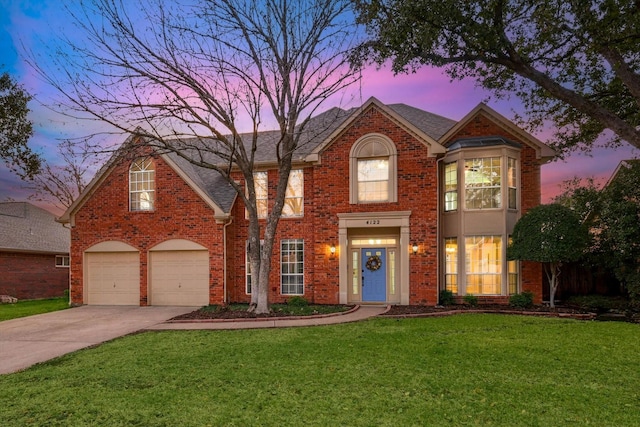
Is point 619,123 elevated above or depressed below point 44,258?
above

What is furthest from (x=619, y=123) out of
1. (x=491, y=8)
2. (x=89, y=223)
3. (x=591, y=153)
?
(x=89, y=223)

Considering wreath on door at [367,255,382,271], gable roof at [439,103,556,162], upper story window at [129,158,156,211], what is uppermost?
gable roof at [439,103,556,162]

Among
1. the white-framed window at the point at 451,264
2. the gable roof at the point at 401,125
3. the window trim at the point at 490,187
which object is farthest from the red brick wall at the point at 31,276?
the window trim at the point at 490,187

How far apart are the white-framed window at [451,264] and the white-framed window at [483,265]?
38cm

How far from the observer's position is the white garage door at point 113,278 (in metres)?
15.2

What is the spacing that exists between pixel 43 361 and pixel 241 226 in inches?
340

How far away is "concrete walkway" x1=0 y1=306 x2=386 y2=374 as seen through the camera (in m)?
8.27

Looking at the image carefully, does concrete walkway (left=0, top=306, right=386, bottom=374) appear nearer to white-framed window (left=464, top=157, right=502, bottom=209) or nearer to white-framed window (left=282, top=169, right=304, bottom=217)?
white-framed window (left=282, top=169, right=304, bottom=217)

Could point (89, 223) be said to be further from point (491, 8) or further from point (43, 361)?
point (491, 8)

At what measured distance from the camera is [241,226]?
15508mm

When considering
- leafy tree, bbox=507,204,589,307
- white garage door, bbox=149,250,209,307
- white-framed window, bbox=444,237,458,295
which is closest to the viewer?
leafy tree, bbox=507,204,589,307

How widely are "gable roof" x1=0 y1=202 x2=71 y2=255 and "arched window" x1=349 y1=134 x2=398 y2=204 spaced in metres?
16.2

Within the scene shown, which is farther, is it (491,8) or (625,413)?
(491,8)

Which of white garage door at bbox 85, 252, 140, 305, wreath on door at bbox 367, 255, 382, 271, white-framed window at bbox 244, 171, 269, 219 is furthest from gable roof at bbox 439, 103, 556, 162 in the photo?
white garage door at bbox 85, 252, 140, 305
